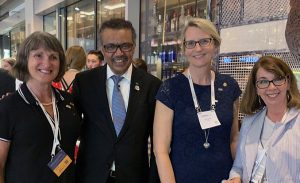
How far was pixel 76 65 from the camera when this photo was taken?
13.0 ft

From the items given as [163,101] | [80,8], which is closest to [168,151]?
[163,101]

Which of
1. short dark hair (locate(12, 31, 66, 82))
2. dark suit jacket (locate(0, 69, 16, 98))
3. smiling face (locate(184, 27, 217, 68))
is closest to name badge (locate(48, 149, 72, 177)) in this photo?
short dark hair (locate(12, 31, 66, 82))

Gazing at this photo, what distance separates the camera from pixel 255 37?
2.37 metres

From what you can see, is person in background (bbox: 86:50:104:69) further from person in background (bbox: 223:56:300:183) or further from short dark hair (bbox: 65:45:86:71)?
person in background (bbox: 223:56:300:183)

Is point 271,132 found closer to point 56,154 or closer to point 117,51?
point 117,51

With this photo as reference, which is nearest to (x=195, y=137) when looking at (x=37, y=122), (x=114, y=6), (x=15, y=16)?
(x=37, y=122)

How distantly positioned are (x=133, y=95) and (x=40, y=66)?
0.52 metres

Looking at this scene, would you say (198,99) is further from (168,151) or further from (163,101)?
(168,151)

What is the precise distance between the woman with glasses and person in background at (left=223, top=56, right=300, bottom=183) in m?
0.10

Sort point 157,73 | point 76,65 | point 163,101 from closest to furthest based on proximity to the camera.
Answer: point 163,101
point 76,65
point 157,73

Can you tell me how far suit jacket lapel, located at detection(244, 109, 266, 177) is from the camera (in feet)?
5.39

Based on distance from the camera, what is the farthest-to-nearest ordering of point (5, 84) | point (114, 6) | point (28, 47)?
point (114, 6)
point (5, 84)
point (28, 47)

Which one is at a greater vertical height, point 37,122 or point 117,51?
point 117,51

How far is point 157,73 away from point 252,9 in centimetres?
295
